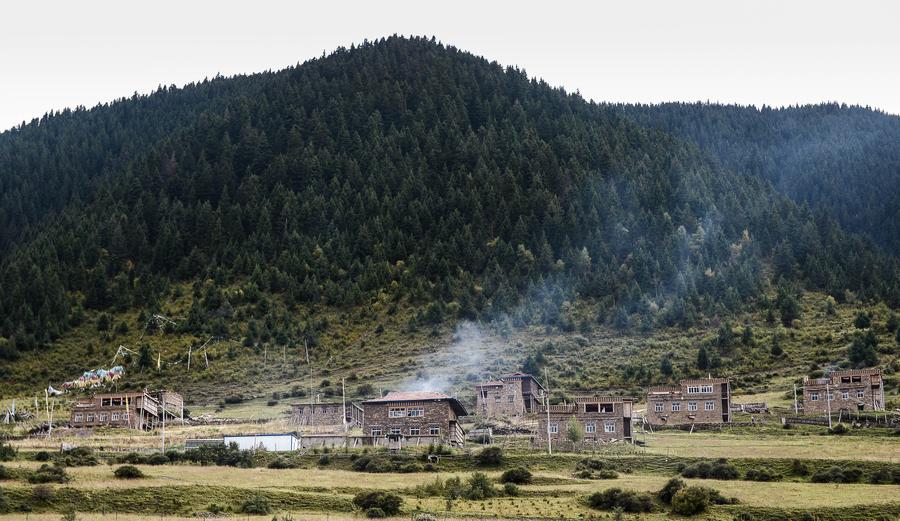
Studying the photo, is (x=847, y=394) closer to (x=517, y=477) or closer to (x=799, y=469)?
(x=799, y=469)

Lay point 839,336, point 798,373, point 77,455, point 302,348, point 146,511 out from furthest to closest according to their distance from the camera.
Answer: point 302,348 < point 839,336 < point 798,373 < point 77,455 < point 146,511

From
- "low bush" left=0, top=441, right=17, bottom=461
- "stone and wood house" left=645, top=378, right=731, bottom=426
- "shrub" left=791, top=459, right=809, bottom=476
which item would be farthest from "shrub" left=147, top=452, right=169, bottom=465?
"stone and wood house" left=645, top=378, right=731, bottom=426

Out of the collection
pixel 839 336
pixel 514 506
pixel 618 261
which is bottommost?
pixel 514 506

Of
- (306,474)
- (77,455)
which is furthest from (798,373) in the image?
(77,455)

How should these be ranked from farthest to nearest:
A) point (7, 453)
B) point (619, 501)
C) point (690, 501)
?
point (7, 453) < point (619, 501) < point (690, 501)

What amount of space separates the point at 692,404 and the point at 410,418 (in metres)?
26.2

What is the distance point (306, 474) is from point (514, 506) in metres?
17.7

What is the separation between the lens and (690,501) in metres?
81.1

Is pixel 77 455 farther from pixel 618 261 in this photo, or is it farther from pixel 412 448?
pixel 618 261

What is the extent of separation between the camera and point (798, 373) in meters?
144

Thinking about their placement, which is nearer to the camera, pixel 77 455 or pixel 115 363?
pixel 77 455

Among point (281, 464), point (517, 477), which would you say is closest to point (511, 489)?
point (517, 477)

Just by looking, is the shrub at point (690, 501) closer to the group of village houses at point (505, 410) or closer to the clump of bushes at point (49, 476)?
the group of village houses at point (505, 410)

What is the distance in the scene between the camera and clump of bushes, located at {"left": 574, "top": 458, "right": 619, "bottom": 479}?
301 ft
